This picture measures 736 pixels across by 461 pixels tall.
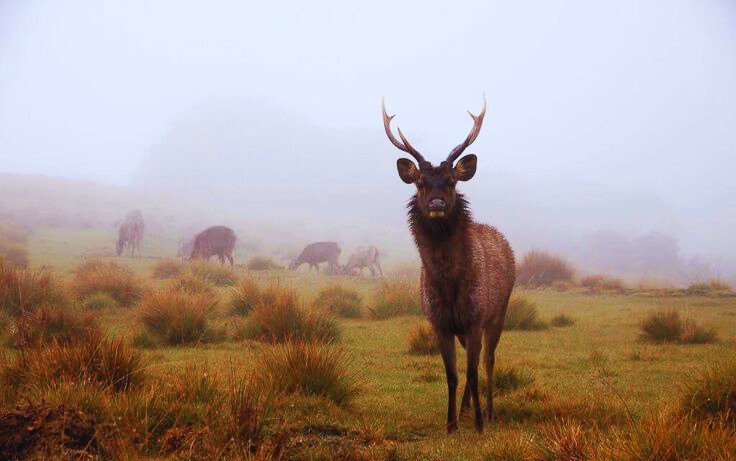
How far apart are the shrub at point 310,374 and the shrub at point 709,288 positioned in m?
17.9

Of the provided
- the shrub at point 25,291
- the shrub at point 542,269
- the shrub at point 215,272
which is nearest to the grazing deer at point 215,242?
the shrub at point 215,272

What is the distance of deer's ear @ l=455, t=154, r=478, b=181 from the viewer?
701 cm

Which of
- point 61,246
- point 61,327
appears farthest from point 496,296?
point 61,246

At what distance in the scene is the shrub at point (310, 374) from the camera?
670cm

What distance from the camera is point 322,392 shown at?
672 cm

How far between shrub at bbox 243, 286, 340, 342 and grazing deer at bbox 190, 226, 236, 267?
18.2 meters

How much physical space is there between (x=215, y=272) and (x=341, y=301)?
6929 millimetres

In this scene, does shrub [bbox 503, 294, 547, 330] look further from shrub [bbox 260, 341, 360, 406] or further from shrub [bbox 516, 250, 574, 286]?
shrub [bbox 516, 250, 574, 286]

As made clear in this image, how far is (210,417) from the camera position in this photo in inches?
211

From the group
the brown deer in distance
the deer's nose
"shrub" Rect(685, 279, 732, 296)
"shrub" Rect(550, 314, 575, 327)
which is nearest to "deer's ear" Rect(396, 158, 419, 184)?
the brown deer in distance

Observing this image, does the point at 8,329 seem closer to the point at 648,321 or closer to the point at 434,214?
the point at 434,214

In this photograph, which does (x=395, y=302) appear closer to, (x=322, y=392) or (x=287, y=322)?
(x=287, y=322)

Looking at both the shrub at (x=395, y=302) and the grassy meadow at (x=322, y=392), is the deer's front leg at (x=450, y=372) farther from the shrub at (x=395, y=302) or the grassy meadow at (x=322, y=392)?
the shrub at (x=395, y=302)

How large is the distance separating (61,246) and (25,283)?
23.1 meters
